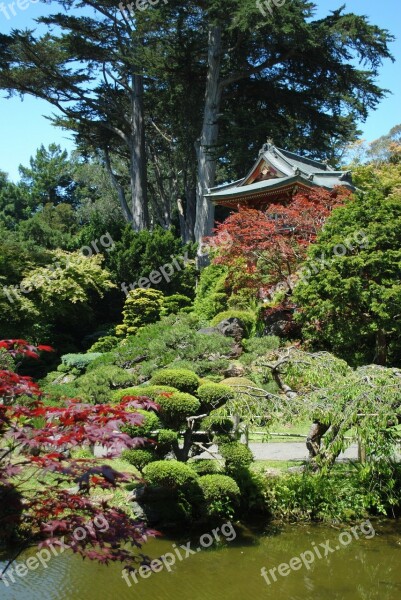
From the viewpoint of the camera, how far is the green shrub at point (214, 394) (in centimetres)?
688

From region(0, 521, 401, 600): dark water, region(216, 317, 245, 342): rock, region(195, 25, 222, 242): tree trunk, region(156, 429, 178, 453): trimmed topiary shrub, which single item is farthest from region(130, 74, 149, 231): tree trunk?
region(0, 521, 401, 600): dark water

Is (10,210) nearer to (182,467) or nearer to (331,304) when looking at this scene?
(331,304)

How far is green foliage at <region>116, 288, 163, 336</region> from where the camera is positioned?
16984 mm

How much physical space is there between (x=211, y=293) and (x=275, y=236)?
12.8ft

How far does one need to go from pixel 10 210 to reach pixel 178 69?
19.6 meters

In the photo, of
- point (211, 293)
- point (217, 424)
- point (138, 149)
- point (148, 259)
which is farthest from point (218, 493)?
point (138, 149)

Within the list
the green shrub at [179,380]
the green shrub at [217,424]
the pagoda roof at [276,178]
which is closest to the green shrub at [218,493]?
the green shrub at [217,424]

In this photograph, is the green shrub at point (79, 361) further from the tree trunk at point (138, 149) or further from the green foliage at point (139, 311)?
the tree trunk at point (138, 149)

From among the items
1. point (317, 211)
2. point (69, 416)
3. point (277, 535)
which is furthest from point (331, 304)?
point (69, 416)

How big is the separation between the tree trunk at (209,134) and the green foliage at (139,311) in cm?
434

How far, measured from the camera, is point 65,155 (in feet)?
131

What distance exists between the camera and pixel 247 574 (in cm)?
554

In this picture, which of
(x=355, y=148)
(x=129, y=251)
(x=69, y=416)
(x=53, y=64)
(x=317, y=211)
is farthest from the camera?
(x=355, y=148)

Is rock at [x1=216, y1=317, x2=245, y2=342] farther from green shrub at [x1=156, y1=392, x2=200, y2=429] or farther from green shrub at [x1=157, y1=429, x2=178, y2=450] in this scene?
green shrub at [x1=157, y1=429, x2=178, y2=450]
